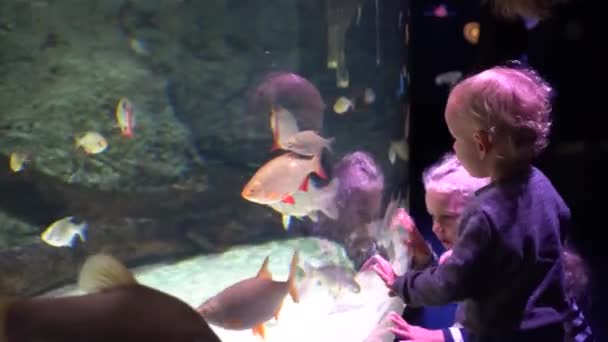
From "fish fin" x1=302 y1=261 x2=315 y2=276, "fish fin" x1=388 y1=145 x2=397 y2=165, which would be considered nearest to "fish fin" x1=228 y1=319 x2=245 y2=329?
"fish fin" x1=302 y1=261 x2=315 y2=276

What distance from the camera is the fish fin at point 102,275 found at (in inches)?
43.1

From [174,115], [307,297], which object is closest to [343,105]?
[307,297]

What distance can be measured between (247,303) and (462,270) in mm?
805

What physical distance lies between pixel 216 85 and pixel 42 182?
1.91 metres

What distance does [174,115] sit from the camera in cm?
546

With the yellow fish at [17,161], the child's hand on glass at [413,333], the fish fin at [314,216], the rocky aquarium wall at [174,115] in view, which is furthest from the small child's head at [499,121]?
the yellow fish at [17,161]

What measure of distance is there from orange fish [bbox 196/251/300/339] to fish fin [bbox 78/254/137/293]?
25.6 inches

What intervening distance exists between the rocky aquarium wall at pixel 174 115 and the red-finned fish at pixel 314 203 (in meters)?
0.18

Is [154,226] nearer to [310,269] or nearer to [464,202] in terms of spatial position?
[310,269]

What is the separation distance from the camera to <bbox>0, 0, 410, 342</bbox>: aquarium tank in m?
3.71

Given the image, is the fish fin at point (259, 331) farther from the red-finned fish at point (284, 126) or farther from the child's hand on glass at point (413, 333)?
the red-finned fish at point (284, 126)

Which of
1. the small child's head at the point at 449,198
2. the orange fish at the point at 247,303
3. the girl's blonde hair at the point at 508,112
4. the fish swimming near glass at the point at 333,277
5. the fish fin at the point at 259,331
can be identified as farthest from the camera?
the fish swimming near glass at the point at 333,277

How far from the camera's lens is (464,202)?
2.52 metres

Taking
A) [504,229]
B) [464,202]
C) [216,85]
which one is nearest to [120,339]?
[504,229]
